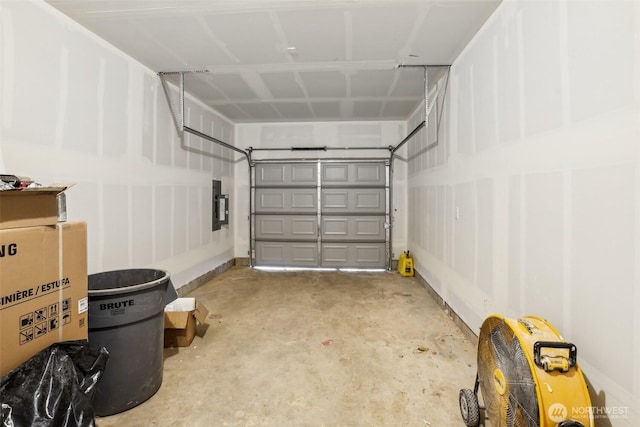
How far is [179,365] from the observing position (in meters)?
2.23

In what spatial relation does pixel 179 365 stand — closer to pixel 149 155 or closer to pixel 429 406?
pixel 429 406

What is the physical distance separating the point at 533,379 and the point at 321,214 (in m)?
4.60

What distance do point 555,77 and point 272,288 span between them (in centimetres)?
390

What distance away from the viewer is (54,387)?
1211mm

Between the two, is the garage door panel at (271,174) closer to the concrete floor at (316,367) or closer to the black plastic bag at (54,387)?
the concrete floor at (316,367)

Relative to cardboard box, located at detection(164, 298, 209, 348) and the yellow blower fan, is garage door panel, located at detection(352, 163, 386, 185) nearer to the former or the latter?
cardboard box, located at detection(164, 298, 209, 348)

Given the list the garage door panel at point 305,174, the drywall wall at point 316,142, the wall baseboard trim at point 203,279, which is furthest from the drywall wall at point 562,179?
the wall baseboard trim at point 203,279

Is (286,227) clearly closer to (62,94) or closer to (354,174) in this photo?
(354,174)

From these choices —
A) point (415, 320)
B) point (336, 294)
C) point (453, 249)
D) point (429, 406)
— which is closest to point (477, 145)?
point (453, 249)

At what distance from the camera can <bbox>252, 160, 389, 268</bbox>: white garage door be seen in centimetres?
552

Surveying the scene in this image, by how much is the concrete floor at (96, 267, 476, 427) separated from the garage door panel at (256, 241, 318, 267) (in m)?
1.84

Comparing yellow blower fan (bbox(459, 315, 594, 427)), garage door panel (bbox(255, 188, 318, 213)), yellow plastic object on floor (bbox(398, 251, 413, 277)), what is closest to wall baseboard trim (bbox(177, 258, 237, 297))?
garage door panel (bbox(255, 188, 318, 213))

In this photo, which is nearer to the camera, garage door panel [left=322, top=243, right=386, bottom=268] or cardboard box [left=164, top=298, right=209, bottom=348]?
cardboard box [left=164, top=298, right=209, bottom=348]

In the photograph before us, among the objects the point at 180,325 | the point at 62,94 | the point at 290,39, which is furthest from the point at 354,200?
the point at 62,94
